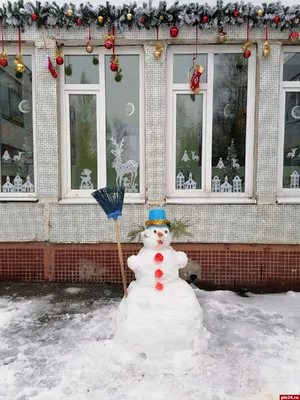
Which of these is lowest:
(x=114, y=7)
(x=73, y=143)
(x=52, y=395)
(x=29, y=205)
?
(x=52, y=395)

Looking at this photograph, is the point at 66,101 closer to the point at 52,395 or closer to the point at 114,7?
the point at 114,7

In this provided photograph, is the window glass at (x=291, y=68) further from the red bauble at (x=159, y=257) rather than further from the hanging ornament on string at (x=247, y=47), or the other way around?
the red bauble at (x=159, y=257)

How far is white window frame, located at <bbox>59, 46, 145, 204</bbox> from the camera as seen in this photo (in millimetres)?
4980

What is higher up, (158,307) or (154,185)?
(154,185)

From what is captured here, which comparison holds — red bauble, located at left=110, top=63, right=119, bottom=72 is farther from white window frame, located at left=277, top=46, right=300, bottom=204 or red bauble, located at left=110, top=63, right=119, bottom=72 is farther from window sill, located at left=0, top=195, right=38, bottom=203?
white window frame, located at left=277, top=46, right=300, bottom=204

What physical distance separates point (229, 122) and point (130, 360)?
136 inches

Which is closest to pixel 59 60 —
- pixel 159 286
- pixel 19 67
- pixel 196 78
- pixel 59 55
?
pixel 59 55

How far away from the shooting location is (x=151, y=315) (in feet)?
10.6

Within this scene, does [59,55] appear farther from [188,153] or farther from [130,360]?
[130,360]

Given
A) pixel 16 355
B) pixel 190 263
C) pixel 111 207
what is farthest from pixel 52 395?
pixel 190 263

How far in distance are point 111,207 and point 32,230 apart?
1.95 meters

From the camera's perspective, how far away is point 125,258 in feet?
16.5

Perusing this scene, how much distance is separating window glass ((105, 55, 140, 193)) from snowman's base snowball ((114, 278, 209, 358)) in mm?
2116

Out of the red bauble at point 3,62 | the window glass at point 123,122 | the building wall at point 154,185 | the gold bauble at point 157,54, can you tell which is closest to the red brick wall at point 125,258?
the building wall at point 154,185
